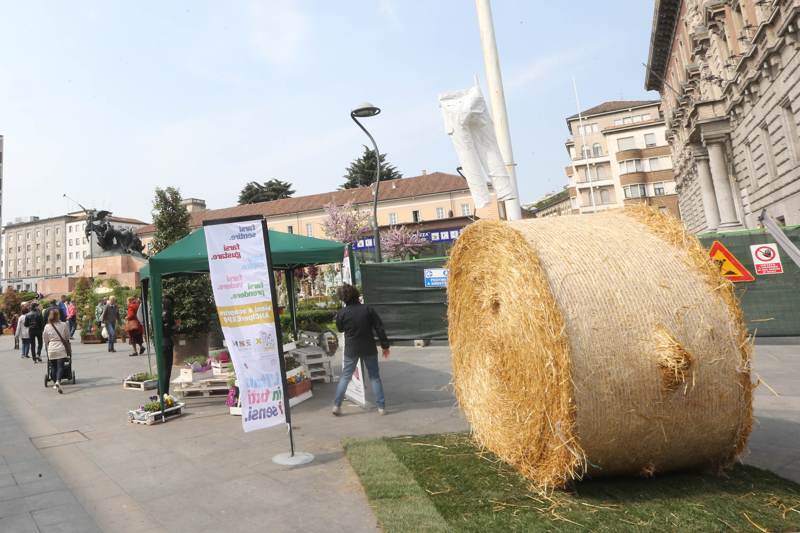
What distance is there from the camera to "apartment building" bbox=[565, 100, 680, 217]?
209ft

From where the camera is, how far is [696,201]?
35531mm

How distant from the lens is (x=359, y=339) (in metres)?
6.93

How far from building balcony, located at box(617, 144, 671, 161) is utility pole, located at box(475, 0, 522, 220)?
206 feet

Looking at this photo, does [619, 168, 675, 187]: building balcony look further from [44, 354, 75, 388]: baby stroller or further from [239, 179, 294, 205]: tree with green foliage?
[44, 354, 75, 388]: baby stroller

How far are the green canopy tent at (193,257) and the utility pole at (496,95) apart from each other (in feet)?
11.1

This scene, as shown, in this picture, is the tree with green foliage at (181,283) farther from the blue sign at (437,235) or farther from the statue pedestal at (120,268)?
the blue sign at (437,235)

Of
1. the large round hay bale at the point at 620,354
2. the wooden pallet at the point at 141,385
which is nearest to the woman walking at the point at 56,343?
the wooden pallet at the point at 141,385

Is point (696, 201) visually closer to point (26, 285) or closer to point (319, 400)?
point (319, 400)

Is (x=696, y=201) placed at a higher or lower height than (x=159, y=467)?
higher

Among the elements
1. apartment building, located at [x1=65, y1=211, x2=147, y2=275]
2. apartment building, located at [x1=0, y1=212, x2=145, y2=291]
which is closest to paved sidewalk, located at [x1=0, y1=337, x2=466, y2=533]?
apartment building, located at [x1=0, y1=212, x2=145, y2=291]

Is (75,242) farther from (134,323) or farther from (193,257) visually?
(193,257)

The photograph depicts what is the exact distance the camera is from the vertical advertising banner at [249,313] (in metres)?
5.27

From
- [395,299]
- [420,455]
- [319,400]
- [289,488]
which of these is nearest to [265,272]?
[289,488]

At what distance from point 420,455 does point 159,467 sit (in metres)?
2.86
